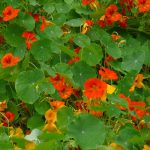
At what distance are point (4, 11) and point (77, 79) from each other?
656 millimetres

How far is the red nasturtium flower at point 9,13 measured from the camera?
264 centimetres

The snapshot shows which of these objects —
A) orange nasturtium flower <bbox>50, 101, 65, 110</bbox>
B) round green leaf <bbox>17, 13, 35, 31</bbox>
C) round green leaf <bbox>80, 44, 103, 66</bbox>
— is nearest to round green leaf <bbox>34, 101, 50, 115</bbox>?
orange nasturtium flower <bbox>50, 101, 65, 110</bbox>

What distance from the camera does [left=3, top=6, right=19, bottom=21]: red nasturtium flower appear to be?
2.64 metres

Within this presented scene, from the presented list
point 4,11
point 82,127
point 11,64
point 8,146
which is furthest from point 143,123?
point 4,11

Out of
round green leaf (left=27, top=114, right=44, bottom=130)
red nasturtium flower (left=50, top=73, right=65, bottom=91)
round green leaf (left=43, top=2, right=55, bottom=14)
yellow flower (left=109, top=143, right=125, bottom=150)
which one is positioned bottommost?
round green leaf (left=27, top=114, right=44, bottom=130)

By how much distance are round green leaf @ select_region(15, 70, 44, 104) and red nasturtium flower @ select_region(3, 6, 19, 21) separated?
1.78 feet

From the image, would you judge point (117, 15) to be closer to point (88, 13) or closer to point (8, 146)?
point (88, 13)

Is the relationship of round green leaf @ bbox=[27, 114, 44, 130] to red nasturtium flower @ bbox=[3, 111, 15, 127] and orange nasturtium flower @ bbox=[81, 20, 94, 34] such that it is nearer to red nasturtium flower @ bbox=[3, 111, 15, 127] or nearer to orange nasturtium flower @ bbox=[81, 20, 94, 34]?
red nasturtium flower @ bbox=[3, 111, 15, 127]

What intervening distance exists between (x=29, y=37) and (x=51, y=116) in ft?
2.23

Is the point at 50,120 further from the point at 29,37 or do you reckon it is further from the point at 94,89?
the point at 29,37

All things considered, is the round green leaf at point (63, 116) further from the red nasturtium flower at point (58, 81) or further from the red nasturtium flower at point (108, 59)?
the red nasturtium flower at point (108, 59)

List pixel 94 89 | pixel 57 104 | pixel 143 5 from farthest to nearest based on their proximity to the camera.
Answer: pixel 143 5
pixel 57 104
pixel 94 89

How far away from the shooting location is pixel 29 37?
2.62 meters

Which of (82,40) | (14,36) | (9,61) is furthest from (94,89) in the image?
(14,36)
